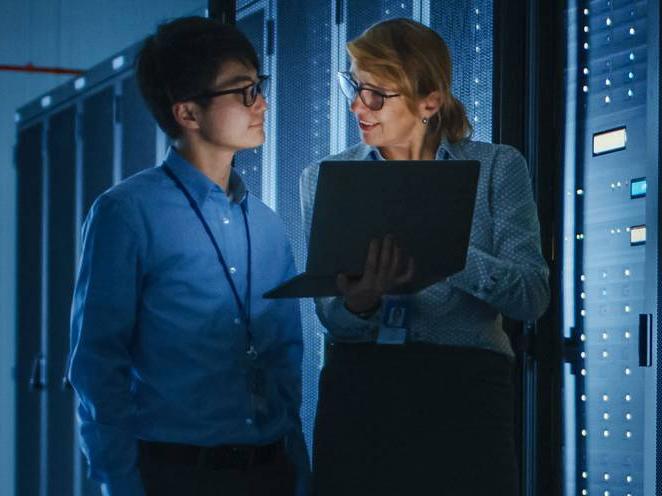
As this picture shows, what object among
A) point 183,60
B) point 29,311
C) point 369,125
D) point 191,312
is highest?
point 183,60

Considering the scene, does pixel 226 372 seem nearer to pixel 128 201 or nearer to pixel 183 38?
pixel 128 201

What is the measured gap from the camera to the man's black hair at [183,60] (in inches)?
85.0

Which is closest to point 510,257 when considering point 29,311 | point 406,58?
point 406,58

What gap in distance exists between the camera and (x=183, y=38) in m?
2.16

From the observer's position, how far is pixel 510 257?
205 cm

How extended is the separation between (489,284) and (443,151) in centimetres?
33

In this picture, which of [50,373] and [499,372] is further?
[50,373]

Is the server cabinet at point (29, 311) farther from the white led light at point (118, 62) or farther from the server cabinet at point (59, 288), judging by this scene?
the white led light at point (118, 62)

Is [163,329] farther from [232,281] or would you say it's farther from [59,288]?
[59,288]

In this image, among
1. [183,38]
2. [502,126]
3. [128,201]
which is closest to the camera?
[128,201]

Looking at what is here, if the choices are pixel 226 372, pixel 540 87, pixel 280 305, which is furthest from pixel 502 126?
pixel 226 372

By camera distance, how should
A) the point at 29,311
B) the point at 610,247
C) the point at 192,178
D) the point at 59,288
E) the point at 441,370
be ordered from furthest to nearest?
the point at 29,311
the point at 59,288
the point at 610,247
the point at 192,178
the point at 441,370

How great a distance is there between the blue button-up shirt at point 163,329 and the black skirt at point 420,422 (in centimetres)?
14

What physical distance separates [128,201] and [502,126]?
100 centimetres
